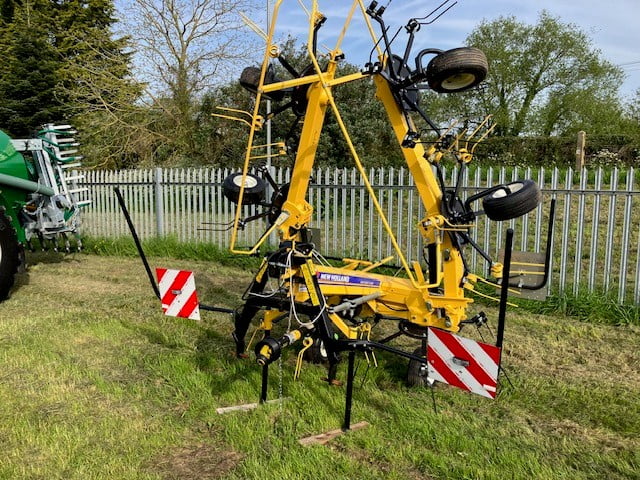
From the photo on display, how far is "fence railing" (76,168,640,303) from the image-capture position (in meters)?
6.16

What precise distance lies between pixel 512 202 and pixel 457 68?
91 cm

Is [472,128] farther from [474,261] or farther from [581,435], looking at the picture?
[474,261]

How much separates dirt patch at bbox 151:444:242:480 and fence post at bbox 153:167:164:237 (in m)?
7.63

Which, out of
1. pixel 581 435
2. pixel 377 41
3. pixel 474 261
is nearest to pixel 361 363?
pixel 581 435

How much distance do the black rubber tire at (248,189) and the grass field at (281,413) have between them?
137 cm

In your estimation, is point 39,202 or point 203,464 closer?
point 203,464

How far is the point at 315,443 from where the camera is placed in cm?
313

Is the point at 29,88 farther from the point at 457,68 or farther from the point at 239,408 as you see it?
the point at 457,68

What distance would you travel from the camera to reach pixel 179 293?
4113 millimetres

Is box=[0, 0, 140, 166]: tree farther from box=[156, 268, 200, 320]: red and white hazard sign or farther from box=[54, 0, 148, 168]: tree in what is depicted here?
box=[156, 268, 200, 320]: red and white hazard sign

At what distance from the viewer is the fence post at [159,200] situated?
10.1m

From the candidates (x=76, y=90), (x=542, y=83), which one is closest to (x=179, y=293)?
(x=76, y=90)

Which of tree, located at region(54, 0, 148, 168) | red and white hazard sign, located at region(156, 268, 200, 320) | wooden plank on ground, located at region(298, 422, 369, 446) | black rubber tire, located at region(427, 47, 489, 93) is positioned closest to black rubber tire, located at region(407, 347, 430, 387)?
wooden plank on ground, located at region(298, 422, 369, 446)

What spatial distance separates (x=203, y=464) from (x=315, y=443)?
2.15 feet
